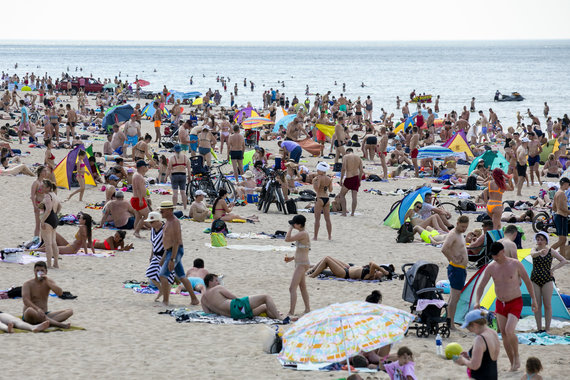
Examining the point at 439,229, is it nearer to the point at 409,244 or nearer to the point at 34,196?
the point at 409,244

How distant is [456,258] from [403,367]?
8.20ft

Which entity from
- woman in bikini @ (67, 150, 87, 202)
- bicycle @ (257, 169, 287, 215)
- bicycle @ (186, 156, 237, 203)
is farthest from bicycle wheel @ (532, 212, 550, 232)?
woman in bikini @ (67, 150, 87, 202)

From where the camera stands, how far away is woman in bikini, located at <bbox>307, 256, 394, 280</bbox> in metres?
10.9

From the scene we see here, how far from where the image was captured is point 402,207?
47.9 feet

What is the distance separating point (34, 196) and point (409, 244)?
615 centimetres

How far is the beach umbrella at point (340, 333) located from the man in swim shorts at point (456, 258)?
2.67 m

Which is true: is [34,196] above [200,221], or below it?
above

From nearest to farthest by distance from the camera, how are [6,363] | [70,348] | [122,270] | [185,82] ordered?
[6,363] → [70,348] → [122,270] → [185,82]

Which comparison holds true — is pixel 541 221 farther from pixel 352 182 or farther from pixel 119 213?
pixel 119 213

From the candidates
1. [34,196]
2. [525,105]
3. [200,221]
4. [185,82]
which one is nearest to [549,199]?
[200,221]

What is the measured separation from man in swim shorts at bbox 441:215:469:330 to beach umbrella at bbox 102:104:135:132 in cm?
2090

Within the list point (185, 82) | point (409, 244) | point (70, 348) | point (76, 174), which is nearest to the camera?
point (70, 348)

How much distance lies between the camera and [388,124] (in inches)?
1304

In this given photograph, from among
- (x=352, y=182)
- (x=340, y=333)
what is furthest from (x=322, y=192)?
(x=340, y=333)
